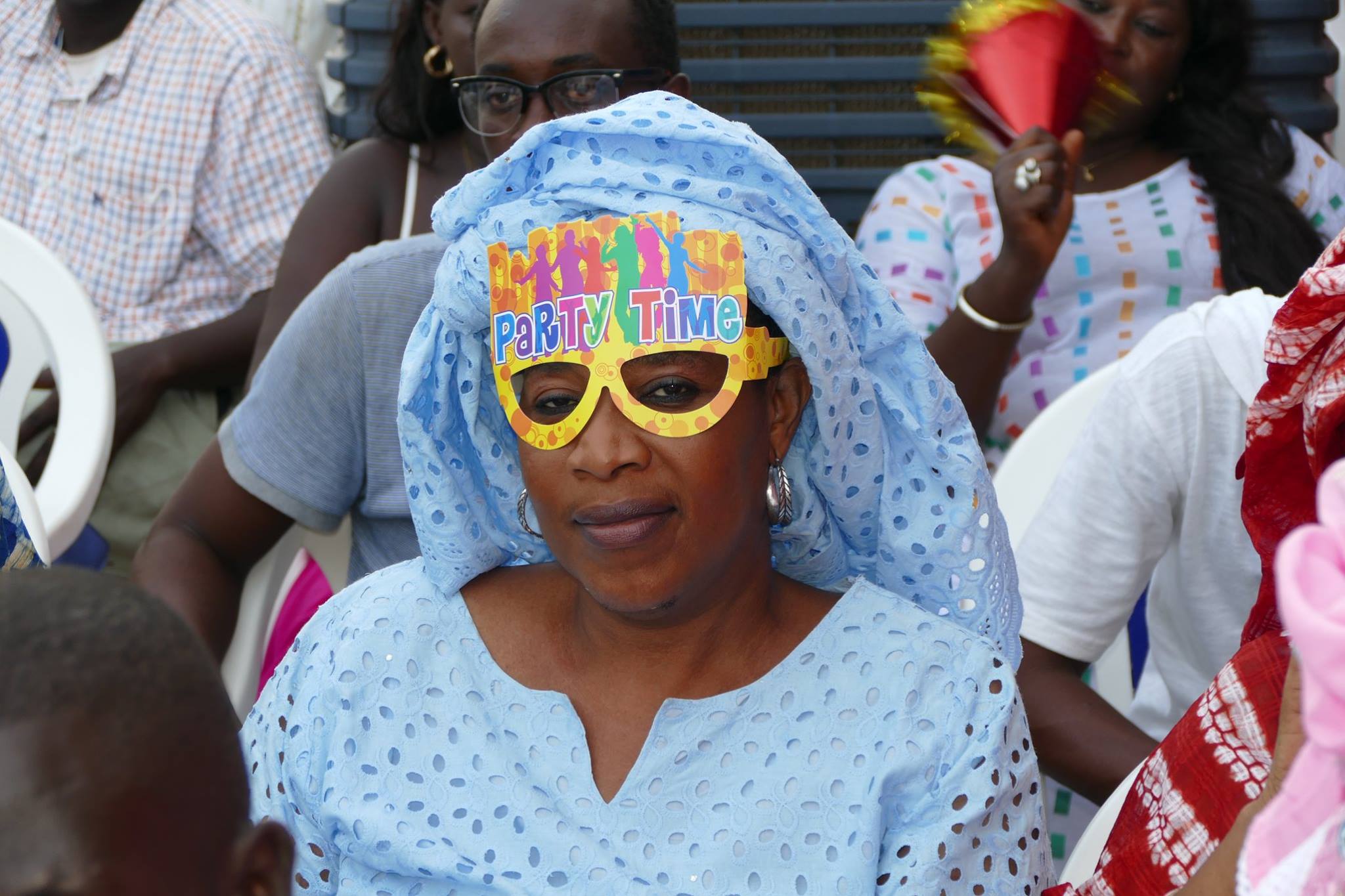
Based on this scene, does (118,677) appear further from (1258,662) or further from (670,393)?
(1258,662)

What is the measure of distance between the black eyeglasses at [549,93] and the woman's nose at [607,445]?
970mm

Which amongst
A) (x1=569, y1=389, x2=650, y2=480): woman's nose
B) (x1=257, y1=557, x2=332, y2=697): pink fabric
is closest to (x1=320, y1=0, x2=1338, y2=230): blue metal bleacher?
(x1=257, y1=557, x2=332, y2=697): pink fabric

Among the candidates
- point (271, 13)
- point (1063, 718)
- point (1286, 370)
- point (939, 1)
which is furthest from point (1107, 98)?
point (271, 13)

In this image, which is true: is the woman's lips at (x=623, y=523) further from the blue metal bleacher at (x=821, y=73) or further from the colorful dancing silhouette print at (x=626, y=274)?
the blue metal bleacher at (x=821, y=73)

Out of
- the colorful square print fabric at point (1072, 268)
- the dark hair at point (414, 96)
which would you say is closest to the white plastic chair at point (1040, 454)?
the colorful square print fabric at point (1072, 268)

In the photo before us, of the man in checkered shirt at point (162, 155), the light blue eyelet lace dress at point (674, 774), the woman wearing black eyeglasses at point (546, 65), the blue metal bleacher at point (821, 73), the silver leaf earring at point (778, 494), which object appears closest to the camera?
the light blue eyelet lace dress at point (674, 774)

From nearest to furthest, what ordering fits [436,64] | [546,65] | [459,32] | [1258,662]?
[1258,662] < [546,65] < [459,32] < [436,64]

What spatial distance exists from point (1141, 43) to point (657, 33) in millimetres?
1000

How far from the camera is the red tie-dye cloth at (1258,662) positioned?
1.67 metres

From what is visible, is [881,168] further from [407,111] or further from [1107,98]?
[407,111]

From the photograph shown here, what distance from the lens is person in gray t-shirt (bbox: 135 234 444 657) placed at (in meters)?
2.66

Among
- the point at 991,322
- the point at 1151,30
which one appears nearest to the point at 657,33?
the point at 991,322

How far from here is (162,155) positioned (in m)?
3.85

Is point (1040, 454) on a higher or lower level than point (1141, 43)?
lower
